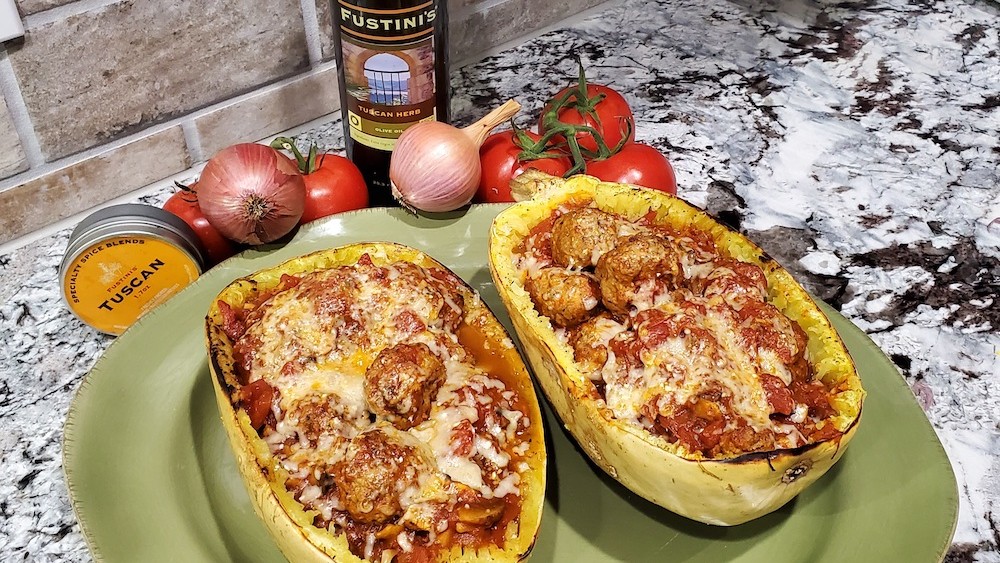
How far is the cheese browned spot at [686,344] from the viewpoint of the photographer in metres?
0.98

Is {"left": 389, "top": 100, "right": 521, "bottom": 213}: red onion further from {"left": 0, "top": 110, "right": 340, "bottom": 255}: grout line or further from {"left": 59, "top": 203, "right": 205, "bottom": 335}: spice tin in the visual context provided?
{"left": 0, "top": 110, "right": 340, "bottom": 255}: grout line

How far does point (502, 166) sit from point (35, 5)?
2.67ft

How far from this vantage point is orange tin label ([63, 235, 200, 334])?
1.25 metres

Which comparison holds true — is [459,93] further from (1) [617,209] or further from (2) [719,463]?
(2) [719,463]

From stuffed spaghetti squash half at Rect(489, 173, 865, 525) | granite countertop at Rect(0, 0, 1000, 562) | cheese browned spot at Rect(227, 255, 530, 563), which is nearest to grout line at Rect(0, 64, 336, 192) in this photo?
granite countertop at Rect(0, 0, 1000, 562)

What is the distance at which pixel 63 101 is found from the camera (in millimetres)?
1434

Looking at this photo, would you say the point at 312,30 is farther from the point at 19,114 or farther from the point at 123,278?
the point at 123,278

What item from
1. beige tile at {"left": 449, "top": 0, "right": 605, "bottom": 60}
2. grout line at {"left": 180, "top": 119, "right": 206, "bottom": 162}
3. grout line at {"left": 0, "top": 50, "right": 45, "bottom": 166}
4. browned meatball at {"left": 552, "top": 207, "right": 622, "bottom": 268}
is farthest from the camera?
beige tile at {"left": 449, "top": 0, "right": 605, "bottom": 60}

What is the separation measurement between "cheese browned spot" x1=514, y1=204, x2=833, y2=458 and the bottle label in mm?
397

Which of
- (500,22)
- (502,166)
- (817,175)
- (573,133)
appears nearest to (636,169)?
(573,133)

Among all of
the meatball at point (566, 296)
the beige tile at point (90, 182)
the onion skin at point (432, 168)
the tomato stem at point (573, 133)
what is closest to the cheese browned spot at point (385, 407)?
the meatball at point (566, 296)

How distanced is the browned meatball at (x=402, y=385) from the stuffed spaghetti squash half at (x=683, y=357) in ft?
0.52

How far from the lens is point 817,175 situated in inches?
70.1

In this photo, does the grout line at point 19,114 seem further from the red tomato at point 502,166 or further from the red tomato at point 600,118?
the red tomato at point 600,118
